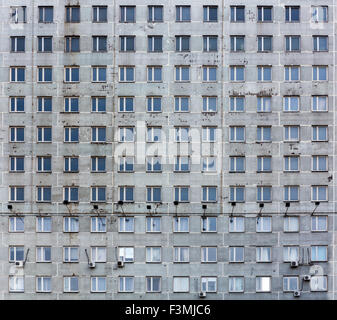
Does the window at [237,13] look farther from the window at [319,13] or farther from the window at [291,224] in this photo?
the window at [291,224]

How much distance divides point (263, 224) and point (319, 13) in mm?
16683

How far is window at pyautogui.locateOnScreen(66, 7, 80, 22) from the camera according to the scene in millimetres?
53375

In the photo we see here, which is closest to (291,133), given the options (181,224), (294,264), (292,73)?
(292,73)

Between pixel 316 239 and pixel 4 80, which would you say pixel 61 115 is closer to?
pixel 4 80

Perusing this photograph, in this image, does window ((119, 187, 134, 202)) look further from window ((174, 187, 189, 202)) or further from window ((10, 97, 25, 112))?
window ((10, 97, 25, 112))

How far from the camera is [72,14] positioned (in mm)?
53406

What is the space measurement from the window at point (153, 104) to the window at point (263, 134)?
7.77m

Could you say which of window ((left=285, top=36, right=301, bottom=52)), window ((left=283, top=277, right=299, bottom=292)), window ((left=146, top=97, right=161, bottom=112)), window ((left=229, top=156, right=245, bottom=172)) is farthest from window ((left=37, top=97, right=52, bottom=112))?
window ((left=283, top=277, right=299, bottom=292))

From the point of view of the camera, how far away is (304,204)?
5241cm

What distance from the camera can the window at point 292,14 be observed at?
53.2m

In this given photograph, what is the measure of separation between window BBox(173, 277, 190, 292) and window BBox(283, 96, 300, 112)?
1489 cm

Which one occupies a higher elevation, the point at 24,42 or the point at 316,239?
the point at 24,42

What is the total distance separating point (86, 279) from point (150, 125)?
1255 centimetres
